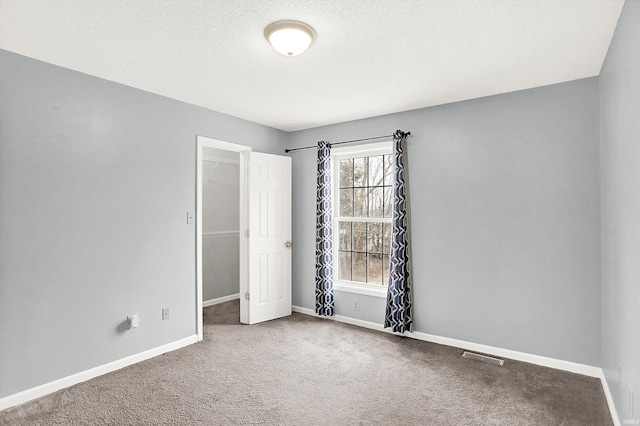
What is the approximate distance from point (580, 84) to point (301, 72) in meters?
2.42

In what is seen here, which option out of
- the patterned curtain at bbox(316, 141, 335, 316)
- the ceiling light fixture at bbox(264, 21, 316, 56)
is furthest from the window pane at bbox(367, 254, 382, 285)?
the ceiling light fixture at bbox(264, 21, 316, 56)

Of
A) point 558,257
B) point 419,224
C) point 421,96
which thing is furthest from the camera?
point 419,224

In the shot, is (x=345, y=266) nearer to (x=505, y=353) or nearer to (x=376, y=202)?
(x=376, y=202)

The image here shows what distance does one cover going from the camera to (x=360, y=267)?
464cm

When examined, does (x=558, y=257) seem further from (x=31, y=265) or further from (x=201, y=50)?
(x=31, y=265)

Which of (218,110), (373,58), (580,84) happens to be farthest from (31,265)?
(580,84)

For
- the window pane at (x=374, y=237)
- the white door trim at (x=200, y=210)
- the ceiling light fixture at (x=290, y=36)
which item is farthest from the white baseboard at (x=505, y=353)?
the ceiling light fixture at (x=290, y=36)

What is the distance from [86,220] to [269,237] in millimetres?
2149

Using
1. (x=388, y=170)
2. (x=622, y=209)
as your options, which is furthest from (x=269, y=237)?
(x=622, y=209)

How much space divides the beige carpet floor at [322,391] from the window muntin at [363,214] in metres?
1.05

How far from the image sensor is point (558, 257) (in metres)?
3.21

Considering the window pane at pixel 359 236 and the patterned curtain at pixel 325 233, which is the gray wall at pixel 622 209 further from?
the patterned curtain at pixel 325 233

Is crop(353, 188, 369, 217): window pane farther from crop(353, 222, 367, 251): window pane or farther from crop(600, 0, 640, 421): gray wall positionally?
crop(600, 0, 640, 421): gray wall

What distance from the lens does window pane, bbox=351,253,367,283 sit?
15.1 ft
